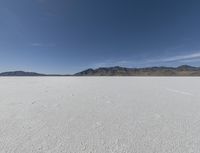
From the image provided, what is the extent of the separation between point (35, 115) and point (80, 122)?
3.34ft

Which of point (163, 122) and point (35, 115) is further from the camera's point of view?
point (35, 115)

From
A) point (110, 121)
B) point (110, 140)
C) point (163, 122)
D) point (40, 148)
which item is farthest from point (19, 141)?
point (163, 122)

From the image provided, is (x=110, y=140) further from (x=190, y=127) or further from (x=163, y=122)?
(x=190, y=127)

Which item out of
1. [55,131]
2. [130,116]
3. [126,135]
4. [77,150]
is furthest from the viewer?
[130,116]

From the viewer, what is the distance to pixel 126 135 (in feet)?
5.77

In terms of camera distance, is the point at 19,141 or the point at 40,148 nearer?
the point at 40,148

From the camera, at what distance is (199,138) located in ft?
5.44

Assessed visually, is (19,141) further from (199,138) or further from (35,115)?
(199,138)

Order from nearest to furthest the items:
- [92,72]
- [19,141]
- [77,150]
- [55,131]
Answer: [77,150] → [19,141] → [55,131] → [92,72]

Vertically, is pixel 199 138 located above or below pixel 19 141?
below

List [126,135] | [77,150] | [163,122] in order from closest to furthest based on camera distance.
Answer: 1. [77,150]
2. [126,135]
3. [163,122]

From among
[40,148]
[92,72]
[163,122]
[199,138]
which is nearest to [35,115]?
[40,148]

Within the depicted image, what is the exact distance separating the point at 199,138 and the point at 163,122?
57cm

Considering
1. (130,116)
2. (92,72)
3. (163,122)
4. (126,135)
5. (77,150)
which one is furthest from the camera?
(92,72)
